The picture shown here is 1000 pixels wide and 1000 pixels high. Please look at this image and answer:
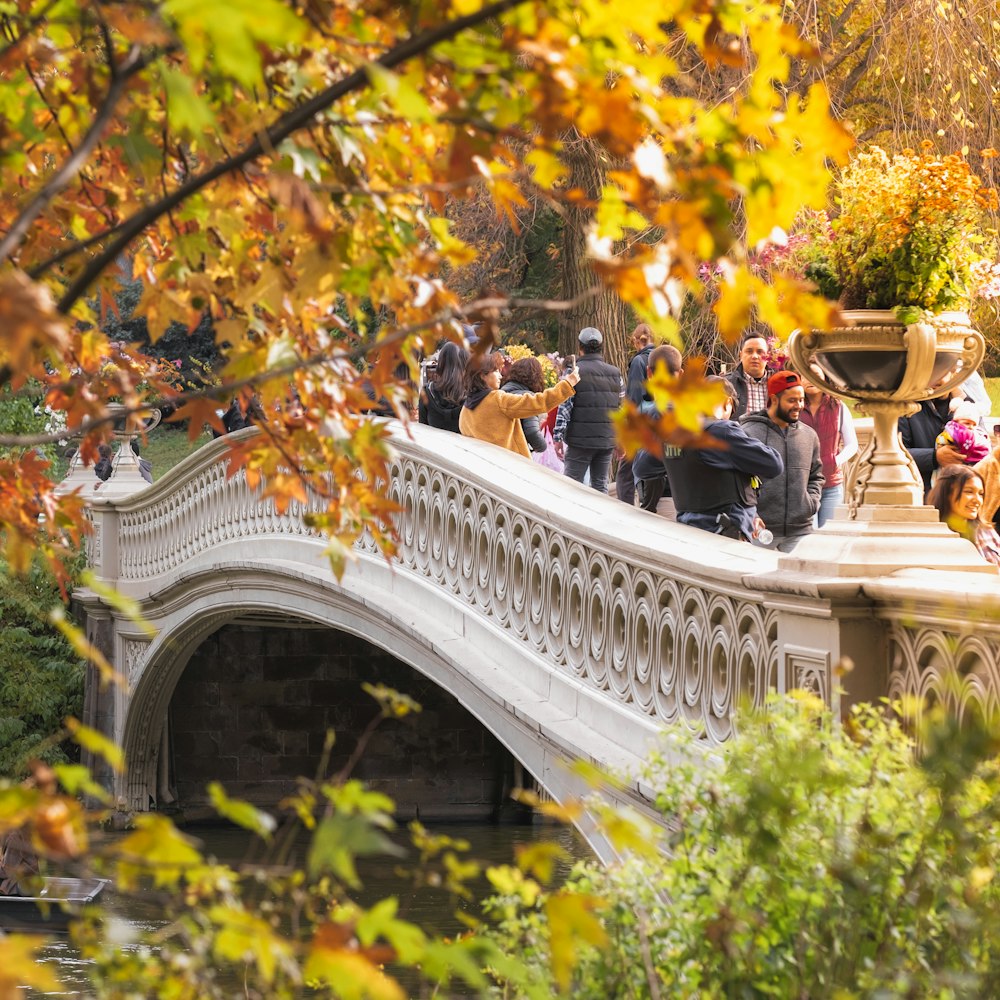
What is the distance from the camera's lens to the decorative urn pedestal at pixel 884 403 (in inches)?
172

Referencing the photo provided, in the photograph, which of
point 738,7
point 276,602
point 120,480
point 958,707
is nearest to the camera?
point 738,7

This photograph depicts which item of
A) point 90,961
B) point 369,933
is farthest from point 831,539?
point 90,961

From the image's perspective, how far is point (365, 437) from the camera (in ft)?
9.43

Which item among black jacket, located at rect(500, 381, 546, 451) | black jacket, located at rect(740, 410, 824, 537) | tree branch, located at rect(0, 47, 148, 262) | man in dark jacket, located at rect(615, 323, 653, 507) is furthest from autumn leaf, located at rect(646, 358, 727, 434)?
black jacket, located at rect(500, 381, 546, 451)

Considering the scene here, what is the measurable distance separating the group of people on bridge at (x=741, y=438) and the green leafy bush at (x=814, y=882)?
0.92 metres

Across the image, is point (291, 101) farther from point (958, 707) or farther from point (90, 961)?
point (90, 961)

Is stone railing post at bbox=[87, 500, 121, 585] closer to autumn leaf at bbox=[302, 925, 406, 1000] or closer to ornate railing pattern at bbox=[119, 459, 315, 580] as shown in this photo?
ornate railing pattern at bbox=[119, 459, 315, 580]

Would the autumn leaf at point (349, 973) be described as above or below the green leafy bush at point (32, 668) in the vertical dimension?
below

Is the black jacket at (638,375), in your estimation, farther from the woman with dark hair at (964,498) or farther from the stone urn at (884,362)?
the stone urn at (884,362)

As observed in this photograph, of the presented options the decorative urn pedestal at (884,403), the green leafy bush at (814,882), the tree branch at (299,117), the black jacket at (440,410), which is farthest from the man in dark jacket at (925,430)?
the tree branch at (299,117)

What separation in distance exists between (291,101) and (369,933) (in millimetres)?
1427

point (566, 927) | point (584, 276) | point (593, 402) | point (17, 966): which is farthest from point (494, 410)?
point (17, 966)

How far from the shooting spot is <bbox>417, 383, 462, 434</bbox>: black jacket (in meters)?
10.5

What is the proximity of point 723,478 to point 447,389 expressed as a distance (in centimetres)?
323
